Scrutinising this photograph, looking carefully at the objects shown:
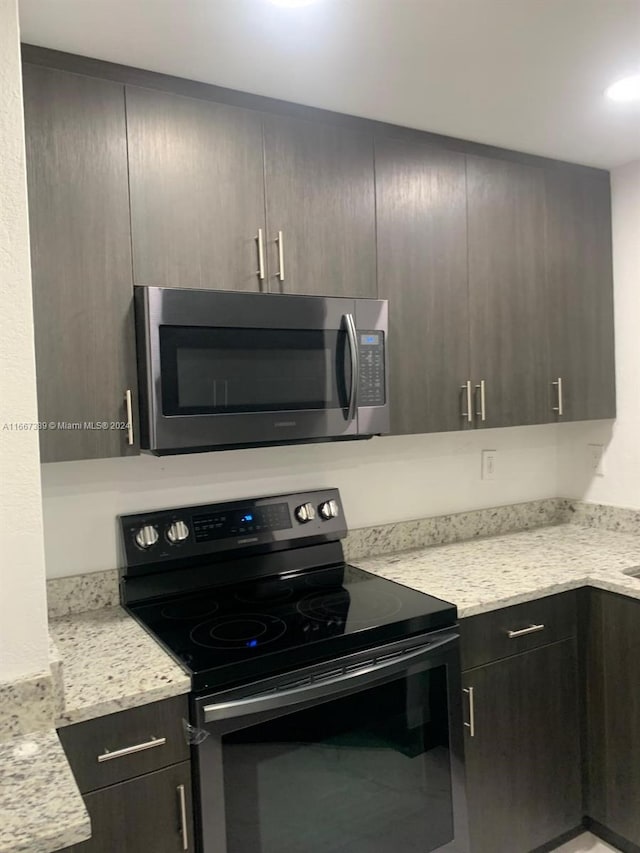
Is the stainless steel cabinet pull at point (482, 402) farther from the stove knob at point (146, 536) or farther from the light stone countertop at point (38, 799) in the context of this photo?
the light stone countertop at point (38, 799)

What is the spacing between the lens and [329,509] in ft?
7.47

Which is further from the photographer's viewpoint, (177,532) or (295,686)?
(177,532)

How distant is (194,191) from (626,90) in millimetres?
1262

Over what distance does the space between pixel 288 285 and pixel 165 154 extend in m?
0.47

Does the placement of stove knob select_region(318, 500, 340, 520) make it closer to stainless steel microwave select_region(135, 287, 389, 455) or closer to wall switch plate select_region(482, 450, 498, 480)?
stainless steel microwave select_region(135, 287, 389, 455)

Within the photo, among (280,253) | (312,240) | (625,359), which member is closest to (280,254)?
(280,253)

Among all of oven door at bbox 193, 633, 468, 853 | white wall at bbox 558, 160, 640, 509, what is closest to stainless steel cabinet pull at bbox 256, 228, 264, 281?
oven door at bbox 193, 633, 468, 853

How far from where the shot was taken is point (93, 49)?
5.30 ft

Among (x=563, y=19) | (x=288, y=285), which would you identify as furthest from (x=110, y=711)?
(x=563, y=19)

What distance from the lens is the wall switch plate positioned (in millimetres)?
2746

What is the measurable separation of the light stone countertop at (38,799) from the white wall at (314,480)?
71cm

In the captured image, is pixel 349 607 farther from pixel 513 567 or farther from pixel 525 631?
pixel 513 567

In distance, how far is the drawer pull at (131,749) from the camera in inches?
54.6

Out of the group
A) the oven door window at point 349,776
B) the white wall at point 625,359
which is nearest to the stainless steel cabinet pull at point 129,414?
the oven door window at point 349,776
